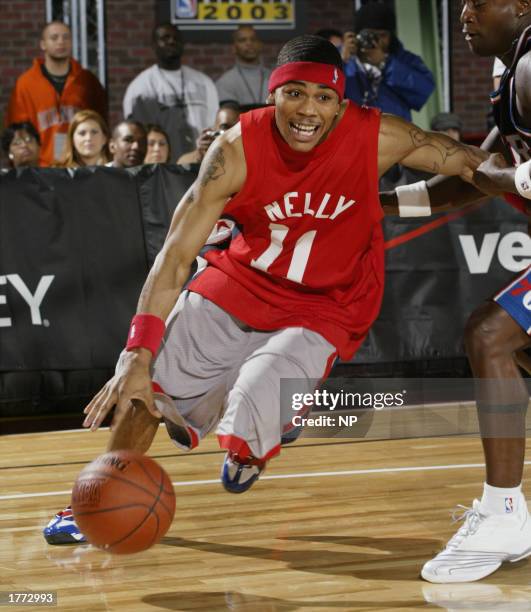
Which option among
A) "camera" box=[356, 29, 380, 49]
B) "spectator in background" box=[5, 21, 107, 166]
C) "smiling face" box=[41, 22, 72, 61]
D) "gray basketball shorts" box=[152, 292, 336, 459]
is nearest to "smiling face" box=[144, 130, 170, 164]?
"spectator in background" box=[5, 21, 107, 166]

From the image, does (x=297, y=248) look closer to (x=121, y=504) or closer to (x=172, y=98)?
(x=121, y=504)

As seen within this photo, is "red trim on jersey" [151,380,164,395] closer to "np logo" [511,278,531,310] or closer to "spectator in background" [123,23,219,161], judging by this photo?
"np logo" [511,278,531,310]

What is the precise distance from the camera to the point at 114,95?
12.5 m

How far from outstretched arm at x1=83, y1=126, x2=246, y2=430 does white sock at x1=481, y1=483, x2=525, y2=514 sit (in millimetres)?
1167

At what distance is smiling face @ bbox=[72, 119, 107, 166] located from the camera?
7.66m

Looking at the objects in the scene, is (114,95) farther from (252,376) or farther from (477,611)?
(477,611)

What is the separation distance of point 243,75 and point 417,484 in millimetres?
5039

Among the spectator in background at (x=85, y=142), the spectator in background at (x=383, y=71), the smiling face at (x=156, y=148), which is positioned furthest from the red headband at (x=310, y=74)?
the spectator in background at (x=383, y=71)

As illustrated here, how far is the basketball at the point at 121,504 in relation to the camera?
3475 millimetres

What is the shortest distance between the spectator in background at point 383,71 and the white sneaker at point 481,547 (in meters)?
4.92

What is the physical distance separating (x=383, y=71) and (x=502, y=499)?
5.12m

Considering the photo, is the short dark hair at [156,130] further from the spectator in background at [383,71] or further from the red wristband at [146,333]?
the red wristband at [146,333]

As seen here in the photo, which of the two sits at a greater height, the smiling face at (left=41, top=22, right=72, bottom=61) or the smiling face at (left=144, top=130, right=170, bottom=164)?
the smiling face at (left=41, top=22, right=72, bottom=61)

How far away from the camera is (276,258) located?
4.30 metres
